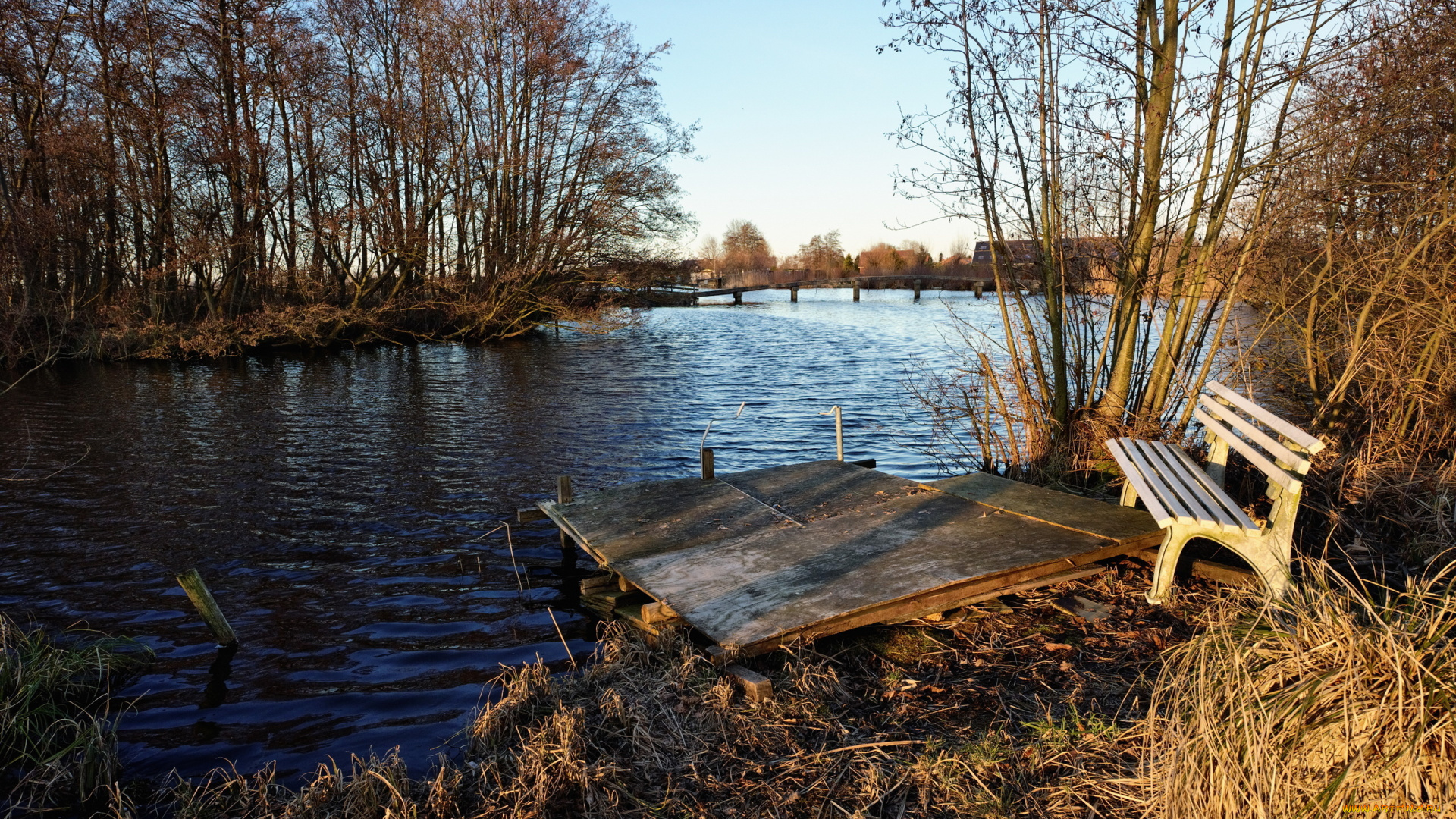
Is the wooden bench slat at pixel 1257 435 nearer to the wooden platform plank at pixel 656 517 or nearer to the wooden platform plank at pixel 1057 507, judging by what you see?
the wooden platform plank at pixel 1057 507

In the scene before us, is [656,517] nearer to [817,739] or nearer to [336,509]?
[817,739]

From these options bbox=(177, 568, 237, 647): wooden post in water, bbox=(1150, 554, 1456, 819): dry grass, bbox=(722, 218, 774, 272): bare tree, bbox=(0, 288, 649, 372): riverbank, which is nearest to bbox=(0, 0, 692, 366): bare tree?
bbox=(0, 288, 649, 372): riverbank

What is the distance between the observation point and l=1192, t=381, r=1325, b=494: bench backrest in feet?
15.6

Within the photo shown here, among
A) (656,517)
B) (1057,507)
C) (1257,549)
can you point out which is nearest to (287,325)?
(656,517)

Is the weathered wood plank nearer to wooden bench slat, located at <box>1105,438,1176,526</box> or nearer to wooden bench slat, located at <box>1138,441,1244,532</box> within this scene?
wooden bench slat, located at <box>1105,438,1176,526</box>

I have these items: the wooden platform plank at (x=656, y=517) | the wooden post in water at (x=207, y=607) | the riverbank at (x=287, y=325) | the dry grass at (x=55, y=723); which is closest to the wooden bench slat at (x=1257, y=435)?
the wooden platform plank at (x=656, y=517)

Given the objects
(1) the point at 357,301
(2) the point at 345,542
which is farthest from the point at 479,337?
(2) the point at 345,542

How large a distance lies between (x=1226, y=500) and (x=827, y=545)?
255 centimetres

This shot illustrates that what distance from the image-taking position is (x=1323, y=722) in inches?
100

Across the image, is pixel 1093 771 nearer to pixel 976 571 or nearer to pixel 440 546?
pixel 976 571

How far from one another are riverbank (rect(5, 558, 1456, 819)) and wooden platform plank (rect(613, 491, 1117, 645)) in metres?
0.27

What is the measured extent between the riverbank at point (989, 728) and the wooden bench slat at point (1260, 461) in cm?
66

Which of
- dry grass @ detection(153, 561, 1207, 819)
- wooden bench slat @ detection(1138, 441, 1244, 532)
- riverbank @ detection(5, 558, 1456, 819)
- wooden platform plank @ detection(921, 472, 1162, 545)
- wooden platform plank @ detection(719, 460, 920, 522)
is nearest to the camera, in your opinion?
riverbank @ detection(5, 558, 1456, 819)

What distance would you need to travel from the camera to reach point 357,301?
26.3m
